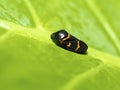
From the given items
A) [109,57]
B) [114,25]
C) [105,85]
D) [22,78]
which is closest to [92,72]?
[105,85]

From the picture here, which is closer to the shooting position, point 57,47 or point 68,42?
point 57,47

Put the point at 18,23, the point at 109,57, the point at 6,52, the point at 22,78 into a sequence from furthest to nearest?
the point at 109,57
the point at 18,23
the point at 6,52
the point at 22,78

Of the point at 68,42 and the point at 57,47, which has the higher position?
the point at 68,42

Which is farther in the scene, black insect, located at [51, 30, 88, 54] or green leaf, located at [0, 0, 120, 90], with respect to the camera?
black insect, located at [51, 30, 88, 54]

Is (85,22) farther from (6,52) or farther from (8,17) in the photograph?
(6,52)

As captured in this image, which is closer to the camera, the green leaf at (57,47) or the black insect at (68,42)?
the green leaf at (57,47)
